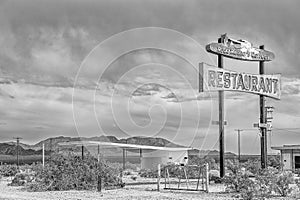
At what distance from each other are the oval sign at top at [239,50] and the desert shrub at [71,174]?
856cm

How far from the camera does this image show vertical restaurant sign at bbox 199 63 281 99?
92.5 feet

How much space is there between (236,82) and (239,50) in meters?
1.93

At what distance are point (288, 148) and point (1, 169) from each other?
1052 inches

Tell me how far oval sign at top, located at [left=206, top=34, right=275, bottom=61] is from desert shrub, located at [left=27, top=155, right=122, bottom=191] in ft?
28.1

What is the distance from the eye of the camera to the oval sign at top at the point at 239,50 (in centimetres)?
2938

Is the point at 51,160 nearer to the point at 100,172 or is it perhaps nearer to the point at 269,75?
the point at 100,172

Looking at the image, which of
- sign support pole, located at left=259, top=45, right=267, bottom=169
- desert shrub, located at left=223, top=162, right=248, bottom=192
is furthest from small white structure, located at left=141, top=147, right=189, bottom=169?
desert shrub, located at left=223, top=162, right=248, bottom=192

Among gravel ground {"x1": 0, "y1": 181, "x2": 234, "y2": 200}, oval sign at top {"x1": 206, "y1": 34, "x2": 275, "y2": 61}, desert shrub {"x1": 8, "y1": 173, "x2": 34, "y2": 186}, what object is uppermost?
oval sign at top {"x1": 206, "y1": 34, "x2": 275, "y2": 61}

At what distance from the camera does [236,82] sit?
3034 centimetres

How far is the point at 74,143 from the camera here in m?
27.8

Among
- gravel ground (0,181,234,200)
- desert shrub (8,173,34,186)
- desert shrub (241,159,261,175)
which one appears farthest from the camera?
desert shrub (8,173,34,186)

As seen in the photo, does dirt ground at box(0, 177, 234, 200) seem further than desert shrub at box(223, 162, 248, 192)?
Yes

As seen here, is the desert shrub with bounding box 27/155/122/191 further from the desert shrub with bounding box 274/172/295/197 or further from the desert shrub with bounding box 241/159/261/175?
the desert shrub with bounding box 274/172/295/197

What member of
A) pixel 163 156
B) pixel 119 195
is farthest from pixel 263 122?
pixel 163 156
